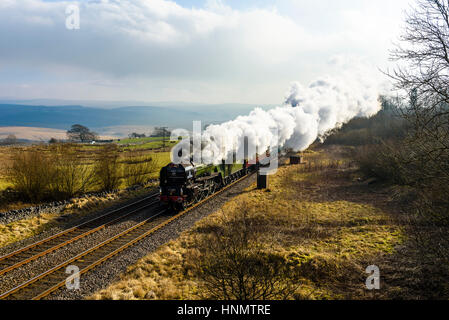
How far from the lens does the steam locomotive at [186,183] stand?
16234mm

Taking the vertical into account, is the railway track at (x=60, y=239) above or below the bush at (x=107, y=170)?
below

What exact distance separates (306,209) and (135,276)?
463 inches

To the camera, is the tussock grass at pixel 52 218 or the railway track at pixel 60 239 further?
the tussock grass at pixel 52 218

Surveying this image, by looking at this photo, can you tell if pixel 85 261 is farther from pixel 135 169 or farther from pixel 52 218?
pixel 135 169

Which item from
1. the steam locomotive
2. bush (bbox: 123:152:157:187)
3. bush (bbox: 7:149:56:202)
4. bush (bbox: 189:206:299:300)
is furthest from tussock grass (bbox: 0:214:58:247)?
bush (bbox: 123:152:157:187)

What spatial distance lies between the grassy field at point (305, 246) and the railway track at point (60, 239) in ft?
13.9

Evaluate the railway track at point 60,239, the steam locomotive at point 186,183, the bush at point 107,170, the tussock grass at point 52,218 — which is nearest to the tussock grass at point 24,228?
the tussock grass at point 52,218

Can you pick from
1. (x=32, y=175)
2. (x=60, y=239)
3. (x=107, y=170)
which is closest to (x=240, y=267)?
(x=60, y=239)

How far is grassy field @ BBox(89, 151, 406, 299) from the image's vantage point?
846 cm

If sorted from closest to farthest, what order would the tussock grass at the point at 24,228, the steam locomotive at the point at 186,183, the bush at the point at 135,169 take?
the tussock grass at the point at 24,228 → the steam locomotive at the point at 186,183 → the bush at the point at 135,169

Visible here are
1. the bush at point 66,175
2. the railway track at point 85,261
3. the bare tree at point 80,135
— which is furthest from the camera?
the bare tree at point 80,135

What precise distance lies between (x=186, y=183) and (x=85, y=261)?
7269 millimetres

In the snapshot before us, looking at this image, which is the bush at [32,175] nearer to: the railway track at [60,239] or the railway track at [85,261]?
the railway track at [60,239]
